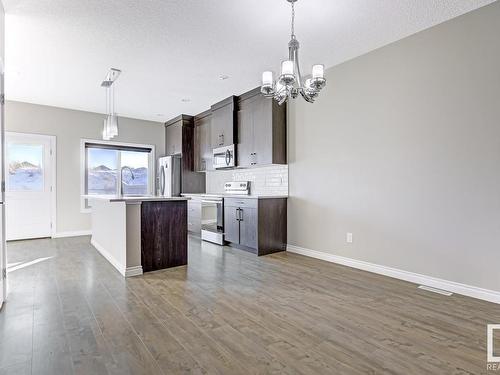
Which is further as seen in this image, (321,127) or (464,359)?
(321,127)

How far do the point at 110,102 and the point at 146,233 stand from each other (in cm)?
348

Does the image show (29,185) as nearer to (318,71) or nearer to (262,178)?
(262,178)

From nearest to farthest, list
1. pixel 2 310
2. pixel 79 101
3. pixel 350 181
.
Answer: pixel 2 310, pixel 350 181, pixel 79 101

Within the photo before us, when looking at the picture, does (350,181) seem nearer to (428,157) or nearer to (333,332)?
(428,157)

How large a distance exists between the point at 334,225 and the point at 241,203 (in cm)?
150

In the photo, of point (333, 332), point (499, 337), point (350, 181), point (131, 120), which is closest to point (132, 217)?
point (333, 332)

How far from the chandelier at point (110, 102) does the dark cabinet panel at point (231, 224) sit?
2117 millimetres

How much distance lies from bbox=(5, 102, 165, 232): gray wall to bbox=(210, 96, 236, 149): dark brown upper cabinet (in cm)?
272

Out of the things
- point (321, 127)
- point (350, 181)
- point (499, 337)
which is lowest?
point (499, 337)

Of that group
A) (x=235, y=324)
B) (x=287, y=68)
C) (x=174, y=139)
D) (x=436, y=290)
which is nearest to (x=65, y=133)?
(x=174, y=139)

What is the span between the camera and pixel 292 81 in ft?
8.56

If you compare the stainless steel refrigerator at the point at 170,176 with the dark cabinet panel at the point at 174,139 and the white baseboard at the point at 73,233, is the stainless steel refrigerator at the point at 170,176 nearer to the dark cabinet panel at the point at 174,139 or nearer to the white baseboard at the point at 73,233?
the dark cabinet panel at the point at 174,139

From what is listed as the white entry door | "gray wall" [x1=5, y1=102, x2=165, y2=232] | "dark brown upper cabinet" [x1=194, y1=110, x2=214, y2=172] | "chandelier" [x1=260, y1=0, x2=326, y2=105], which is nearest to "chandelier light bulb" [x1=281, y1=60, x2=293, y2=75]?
"chandelier" [x1=260, y1=0, x2=326, y2=105]

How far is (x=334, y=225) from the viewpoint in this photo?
4.07m
